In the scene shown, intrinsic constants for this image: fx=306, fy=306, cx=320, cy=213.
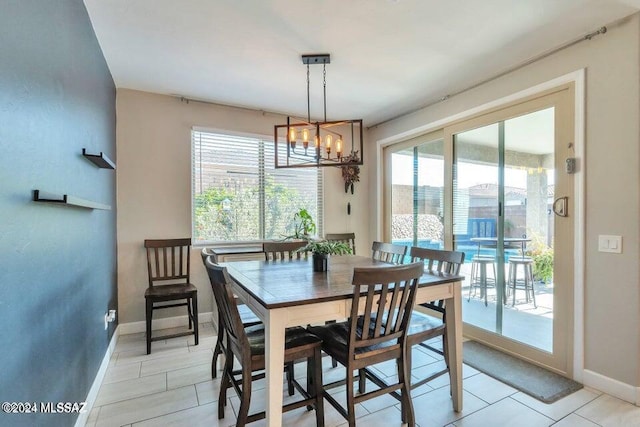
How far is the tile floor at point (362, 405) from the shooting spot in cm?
190

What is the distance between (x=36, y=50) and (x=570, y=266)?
11.7ft

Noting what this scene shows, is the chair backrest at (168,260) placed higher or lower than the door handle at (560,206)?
lower

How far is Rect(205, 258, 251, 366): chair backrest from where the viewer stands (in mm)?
A: 1571

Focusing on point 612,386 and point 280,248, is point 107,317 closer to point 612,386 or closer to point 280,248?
point 280,248

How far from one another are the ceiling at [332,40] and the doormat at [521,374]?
2632 millimetres

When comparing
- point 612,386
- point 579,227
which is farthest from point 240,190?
point 612,386

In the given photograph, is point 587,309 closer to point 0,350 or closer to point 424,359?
point 424,359

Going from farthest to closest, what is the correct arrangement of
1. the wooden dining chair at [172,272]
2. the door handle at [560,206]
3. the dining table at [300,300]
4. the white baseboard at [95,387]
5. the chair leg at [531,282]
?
1. the wooden dining chair at [172,272]
2. the chair leg at [531,282]
3. the door handle at [560,206]
4. the white baseboard at [95,387]
5. the dining table at [300,300]

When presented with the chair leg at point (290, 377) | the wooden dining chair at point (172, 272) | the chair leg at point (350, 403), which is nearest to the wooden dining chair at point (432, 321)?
the chair leg at point (350, 403)

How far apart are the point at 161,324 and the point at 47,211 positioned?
2.52 m

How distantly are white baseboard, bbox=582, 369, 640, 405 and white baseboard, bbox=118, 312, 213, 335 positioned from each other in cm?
362

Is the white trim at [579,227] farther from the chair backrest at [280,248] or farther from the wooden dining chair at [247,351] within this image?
the chair backrest at [280,248]

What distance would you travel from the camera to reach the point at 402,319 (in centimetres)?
175

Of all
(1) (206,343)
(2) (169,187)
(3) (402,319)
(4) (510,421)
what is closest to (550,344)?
(4) (510,421)
